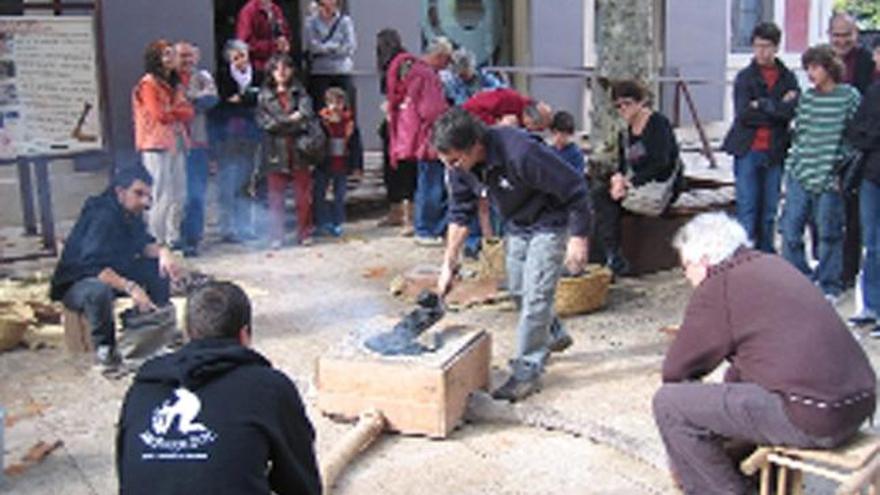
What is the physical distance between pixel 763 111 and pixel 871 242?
1.34 m

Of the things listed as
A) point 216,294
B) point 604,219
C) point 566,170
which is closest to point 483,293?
point 604,219

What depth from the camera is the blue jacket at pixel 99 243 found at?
20.7 ft

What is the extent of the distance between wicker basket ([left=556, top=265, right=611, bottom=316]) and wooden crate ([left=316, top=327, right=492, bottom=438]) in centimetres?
186

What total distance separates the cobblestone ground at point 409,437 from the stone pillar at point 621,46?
131 cm

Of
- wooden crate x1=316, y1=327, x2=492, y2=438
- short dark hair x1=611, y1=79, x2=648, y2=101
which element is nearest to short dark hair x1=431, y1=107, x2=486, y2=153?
wooden crate x1=316, y1=327, x2=492, y2=438

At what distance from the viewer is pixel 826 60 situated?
6934mm

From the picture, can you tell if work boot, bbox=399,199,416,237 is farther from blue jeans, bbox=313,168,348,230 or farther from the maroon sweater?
the maroon sweater

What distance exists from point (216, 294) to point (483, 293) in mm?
4713

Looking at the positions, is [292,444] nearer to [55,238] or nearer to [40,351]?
[40,351]

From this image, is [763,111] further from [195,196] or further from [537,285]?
[195,196]

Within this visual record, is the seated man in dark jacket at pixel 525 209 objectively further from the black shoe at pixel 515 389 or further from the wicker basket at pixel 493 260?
the wicker basket at pixel 493 260

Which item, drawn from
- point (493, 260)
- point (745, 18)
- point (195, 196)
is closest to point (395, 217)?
point (195, 196)

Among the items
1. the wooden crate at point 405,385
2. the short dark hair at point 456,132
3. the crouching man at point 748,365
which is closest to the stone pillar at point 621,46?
the short dark hair at point 456,132

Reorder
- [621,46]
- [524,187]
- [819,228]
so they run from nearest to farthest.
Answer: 1. [524,187]
2. [819,228]
3. [621,46]
